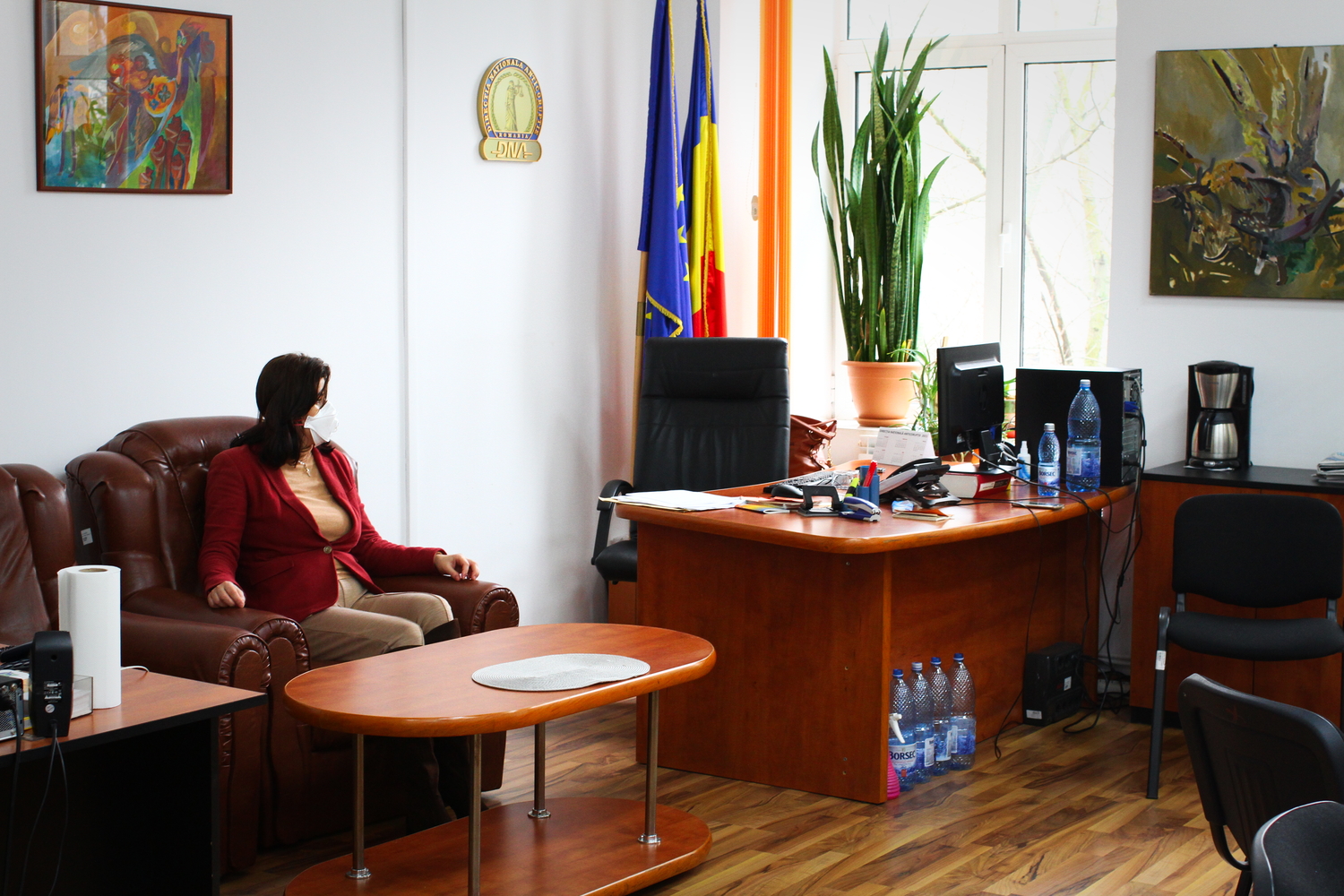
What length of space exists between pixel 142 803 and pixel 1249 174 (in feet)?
12.1

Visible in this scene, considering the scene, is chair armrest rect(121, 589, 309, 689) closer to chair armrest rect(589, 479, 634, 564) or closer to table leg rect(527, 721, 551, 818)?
table leg rect(527, 721, 551, 818)

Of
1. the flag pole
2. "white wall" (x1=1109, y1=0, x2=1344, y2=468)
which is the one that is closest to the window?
"white wall" (x1=1109, y1=0, x2=1344, y2=468)

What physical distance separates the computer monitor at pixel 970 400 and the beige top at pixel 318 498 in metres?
1.76

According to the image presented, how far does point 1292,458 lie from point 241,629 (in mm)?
3292

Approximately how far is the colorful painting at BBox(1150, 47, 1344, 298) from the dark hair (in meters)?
2.77

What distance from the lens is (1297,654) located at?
358 cm

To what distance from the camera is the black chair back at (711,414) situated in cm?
471

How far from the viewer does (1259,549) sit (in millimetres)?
3834

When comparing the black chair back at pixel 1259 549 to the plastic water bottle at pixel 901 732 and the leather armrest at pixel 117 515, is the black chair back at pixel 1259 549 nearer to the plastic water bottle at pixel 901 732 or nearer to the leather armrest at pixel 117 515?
the plastic water bottle at pixel 901 732

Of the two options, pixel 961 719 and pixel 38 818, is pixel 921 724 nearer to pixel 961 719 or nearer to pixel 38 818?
pixel 961 719

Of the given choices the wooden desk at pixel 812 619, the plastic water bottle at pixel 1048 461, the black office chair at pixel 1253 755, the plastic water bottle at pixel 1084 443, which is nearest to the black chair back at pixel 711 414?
the wooden desk at pixel 812 619

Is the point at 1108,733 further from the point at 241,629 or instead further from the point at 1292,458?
the point at 241,629

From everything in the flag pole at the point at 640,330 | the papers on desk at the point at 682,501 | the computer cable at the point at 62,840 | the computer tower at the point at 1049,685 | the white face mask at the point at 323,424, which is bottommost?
the computer tower at the point at 1049,685

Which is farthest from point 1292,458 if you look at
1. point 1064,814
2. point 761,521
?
point 761,521
